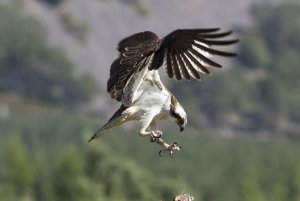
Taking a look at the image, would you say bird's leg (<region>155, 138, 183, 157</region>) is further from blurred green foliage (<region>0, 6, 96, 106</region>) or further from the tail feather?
blurred green foliage (<region>0, 6, 96, 106</region>)

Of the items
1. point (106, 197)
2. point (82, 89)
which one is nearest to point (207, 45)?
point (106, 197)

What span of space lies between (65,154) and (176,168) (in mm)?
6016

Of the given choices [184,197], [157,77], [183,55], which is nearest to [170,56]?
[183,55]

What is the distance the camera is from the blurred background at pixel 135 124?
66.3 meters

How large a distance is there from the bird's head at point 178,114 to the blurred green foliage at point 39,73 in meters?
115

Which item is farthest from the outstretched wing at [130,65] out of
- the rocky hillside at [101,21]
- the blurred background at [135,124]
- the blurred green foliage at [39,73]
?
the rocky hillside at [101,21]

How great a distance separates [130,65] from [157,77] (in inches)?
16.0

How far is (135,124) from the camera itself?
89812 mm

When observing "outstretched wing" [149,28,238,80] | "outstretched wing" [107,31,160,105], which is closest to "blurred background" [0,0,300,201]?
"outstretched wing" [107,31,160,105]

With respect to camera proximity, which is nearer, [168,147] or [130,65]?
[168,147]

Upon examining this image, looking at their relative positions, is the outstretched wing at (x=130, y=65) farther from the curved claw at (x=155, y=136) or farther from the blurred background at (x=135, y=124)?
the blurred background at (x=135, y=124)

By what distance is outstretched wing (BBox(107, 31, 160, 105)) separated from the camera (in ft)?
38.6

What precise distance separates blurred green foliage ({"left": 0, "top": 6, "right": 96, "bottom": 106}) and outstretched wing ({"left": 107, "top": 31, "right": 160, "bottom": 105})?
376 feet

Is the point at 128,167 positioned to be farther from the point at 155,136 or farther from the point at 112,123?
the point at 155,136
